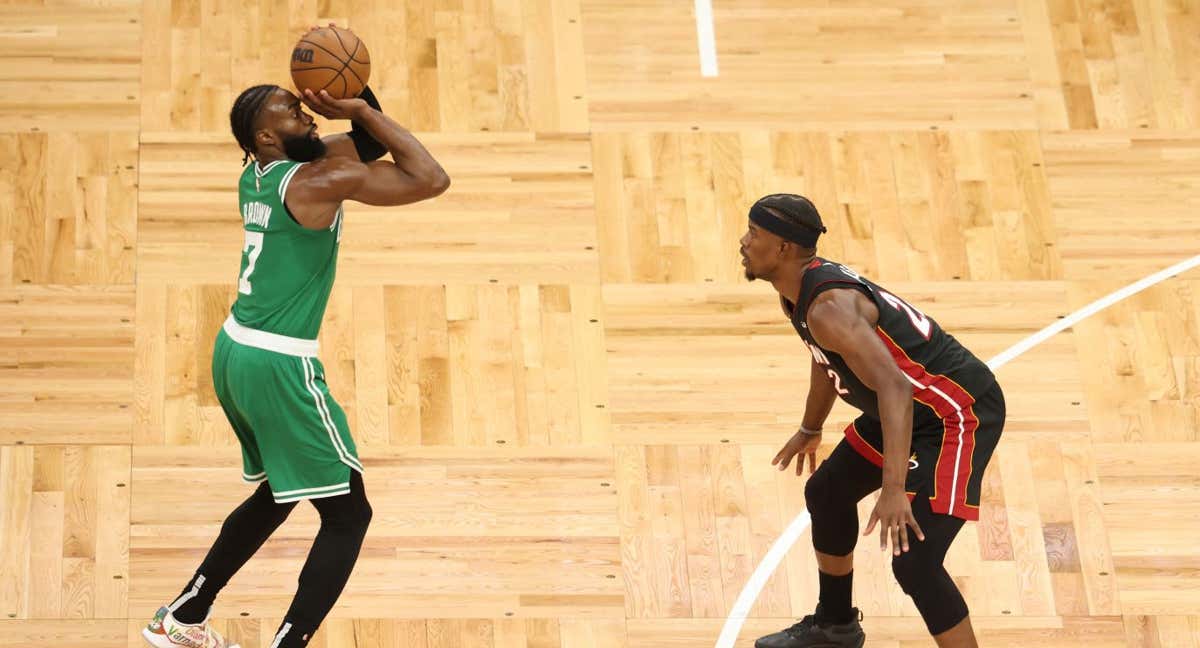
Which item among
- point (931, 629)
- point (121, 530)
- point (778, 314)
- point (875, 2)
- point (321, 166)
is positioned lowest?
point (931, 629)

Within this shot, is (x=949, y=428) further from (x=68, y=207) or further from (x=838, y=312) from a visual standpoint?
(x=68, y=207)

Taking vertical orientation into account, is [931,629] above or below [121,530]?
below

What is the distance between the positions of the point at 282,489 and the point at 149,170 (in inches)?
103

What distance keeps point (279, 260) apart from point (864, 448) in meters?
1.79

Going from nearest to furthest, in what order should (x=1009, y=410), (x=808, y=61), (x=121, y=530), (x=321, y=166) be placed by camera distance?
1. (x=321, y=166)
2. (x=121, y=530)
3. (x=1009, y=410)
4. (x=808, y=61)

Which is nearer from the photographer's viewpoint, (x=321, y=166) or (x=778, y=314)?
(x=321, y=166)

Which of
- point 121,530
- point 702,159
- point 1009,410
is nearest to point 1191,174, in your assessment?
point 1009,410

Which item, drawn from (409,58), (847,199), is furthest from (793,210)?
(409,58)

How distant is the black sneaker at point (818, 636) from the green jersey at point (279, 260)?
178cm

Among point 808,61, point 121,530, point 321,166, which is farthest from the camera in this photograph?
point 808,61

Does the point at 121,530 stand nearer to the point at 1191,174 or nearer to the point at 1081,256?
the point at 1081,256

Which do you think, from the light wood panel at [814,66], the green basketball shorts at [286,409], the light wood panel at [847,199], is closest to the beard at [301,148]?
the green basketball shorts at [286,409]

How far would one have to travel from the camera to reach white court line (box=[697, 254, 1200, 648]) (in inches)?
227

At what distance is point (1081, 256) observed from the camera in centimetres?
693
